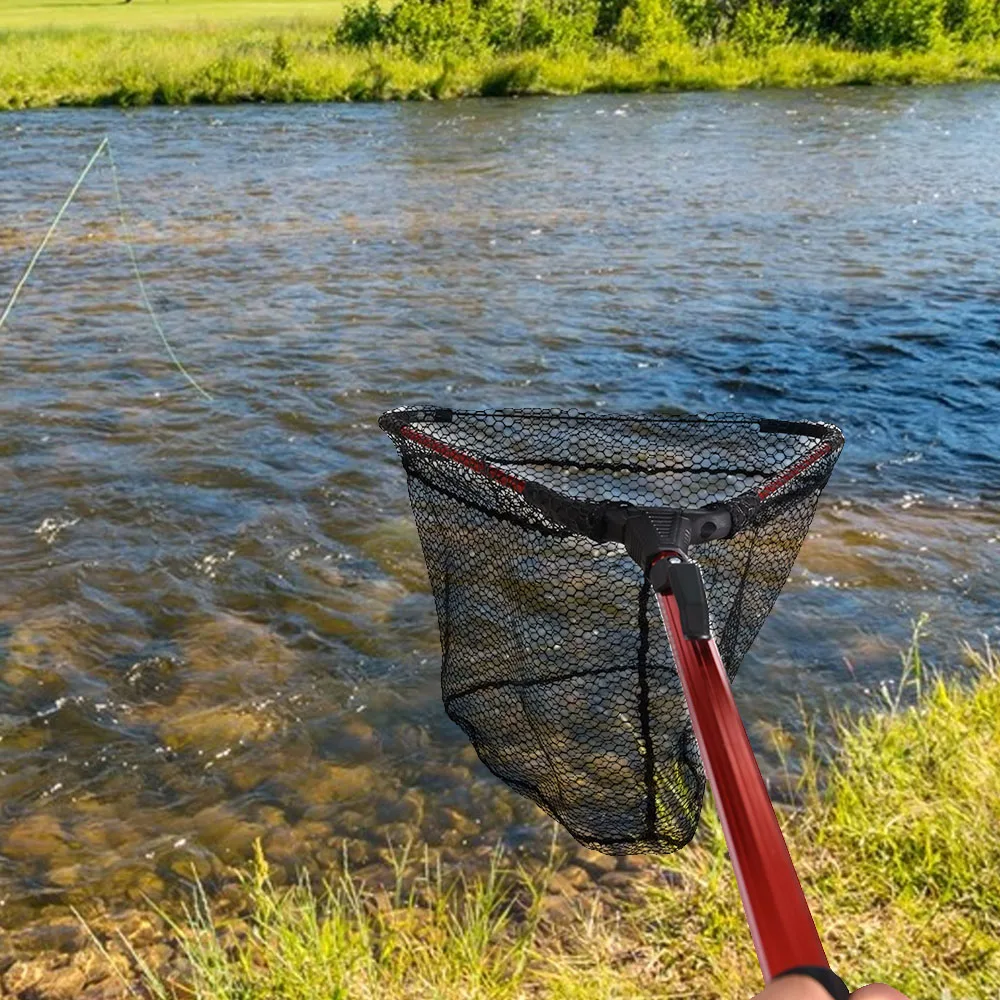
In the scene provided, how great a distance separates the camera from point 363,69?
2867cm

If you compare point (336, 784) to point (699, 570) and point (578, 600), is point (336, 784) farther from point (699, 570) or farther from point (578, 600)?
point (699, 570)

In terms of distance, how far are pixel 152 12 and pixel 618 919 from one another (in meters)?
56.1

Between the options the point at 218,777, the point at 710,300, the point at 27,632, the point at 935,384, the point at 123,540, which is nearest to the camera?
the point at 218,777

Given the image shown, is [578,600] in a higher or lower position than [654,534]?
lower

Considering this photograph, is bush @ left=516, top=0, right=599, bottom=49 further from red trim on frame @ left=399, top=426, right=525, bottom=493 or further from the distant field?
red trim on frame @ left=399, top=426, right=525, bottom=493

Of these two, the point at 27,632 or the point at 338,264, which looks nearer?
the point at 27,632

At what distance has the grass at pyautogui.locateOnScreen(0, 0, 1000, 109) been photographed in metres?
26.5

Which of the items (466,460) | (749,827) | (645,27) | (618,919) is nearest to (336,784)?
(618,919)

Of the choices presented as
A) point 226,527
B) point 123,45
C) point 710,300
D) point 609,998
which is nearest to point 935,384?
point 710,300

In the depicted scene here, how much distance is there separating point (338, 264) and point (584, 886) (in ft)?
31.0

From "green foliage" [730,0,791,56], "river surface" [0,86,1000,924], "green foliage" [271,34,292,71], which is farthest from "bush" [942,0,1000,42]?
"river surface" [0,86,1000,924]

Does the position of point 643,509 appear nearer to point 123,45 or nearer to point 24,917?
point 24,917

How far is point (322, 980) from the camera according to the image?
2.89 meters

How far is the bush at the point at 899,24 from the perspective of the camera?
35531 millimetres
